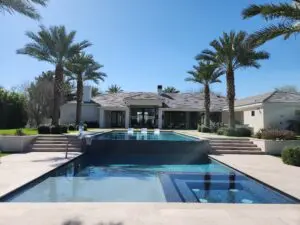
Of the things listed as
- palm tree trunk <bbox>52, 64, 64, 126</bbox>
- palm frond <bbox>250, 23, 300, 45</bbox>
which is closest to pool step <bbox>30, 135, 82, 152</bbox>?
palm tree trunk <bbox>52, 64, 64, 126</bbox>

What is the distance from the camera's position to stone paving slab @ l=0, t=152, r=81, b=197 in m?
9.72

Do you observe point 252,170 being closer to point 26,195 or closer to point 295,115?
point 26,195

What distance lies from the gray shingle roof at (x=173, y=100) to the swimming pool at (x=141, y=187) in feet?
92.0

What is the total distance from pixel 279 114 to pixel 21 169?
24223 millimetres

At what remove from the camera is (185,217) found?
21.7 feet

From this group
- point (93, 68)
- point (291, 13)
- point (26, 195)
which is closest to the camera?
point (26, 195)

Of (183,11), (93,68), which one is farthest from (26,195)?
(93,68)

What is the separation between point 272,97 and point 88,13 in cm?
2025

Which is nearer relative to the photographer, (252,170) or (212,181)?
(212,181)

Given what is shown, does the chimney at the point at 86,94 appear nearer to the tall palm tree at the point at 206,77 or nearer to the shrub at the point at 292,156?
the tall palm tree at the point at 206,77

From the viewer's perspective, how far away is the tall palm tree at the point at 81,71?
33.6m

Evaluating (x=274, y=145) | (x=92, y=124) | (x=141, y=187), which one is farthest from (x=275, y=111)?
Result: (x=92, y=124)

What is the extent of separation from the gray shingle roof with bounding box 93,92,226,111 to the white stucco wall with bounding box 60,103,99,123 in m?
1.33

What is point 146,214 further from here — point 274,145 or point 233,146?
point 274,145
